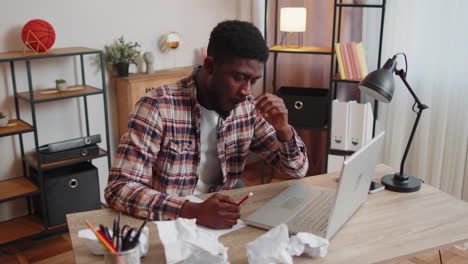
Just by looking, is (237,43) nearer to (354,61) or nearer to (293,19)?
(354,61)

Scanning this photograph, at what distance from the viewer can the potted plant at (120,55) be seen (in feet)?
10.0

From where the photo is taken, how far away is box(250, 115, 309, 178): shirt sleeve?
5.77 ft

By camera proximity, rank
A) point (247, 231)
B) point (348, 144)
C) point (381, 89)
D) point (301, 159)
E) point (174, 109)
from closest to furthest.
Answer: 1. point (247, 231)
2. point (381, 89)
3. point (174, 109)
4. point (301, 159)
5. point (348, 144)

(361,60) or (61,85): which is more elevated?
(361,60)

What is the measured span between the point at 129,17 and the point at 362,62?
5.08 ft

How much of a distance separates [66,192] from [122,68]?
0.86 meters

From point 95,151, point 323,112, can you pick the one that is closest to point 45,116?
point 95,151

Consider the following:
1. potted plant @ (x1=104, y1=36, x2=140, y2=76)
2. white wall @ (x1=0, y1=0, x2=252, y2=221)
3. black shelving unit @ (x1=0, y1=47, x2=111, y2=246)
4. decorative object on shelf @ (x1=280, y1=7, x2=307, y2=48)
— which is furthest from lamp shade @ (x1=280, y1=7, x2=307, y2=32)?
black shelving unit @ (x1=0, y1=47, x2=111, y2=246)

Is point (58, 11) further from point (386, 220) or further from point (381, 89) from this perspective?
point (386, 220)

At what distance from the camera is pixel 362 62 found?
3.02 meters

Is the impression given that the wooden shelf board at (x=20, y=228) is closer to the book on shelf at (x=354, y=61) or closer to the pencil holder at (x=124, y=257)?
the pencil holder at (x=124, y=257)

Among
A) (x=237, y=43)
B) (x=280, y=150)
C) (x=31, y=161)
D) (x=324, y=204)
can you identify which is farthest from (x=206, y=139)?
(x=31, y=161)

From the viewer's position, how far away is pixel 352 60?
3.02m

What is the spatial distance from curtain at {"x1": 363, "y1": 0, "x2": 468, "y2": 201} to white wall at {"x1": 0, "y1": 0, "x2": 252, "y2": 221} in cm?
143
